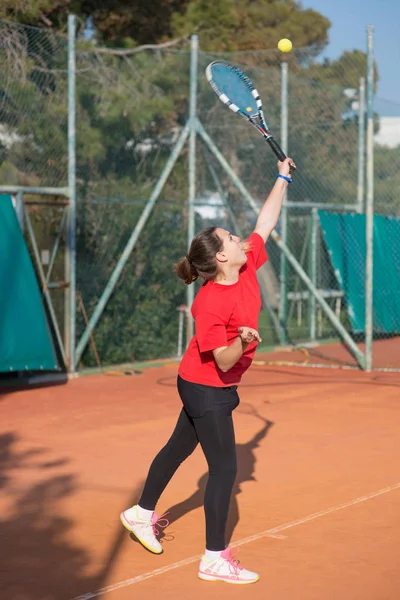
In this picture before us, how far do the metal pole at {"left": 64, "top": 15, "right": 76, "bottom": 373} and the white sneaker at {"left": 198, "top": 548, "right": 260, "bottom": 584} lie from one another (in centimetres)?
710

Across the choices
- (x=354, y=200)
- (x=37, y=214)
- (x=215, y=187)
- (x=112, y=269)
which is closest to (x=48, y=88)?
(x=37, y=214)

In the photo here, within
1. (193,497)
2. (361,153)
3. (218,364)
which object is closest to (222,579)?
(218,364)

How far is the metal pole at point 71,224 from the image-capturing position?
1129 cm

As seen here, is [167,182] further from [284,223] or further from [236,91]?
[236,91]

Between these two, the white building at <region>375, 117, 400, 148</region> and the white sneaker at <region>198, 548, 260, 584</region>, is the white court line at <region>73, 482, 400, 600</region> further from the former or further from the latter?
the white building at <region>375, 117, 400, 148</region>

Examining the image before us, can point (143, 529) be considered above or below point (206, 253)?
below

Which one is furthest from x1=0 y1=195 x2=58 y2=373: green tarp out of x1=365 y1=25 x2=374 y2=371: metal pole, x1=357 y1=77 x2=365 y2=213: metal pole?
x1=357 y1=77 x2=365 y2=213: metal pole

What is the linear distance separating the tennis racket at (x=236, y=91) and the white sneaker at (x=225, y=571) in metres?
2.76

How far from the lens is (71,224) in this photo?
11406 millimetres

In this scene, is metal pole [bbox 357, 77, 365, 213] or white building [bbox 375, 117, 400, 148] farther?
white building [bbox 375, 117, 400, 148]

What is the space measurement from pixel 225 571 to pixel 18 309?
21.0ft

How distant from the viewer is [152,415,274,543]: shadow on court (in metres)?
5.56

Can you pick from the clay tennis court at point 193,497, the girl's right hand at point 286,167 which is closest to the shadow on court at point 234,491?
the clay tennis court at point 193,497

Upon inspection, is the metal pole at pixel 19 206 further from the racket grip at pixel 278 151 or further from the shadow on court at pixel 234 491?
the racket grip at pixel 278 151
